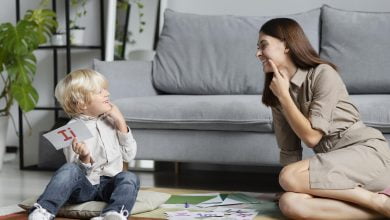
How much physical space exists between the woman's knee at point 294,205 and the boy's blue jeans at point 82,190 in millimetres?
A: 527

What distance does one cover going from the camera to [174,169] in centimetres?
427

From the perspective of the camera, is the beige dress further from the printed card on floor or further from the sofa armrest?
the sofa armrest

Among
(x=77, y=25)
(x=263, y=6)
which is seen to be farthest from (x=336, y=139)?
(x=77, y=25)

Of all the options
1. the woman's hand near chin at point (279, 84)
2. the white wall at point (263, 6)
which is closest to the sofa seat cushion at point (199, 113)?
the woman's hand near chin at point (279, 84)

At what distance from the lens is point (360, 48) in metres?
3.48

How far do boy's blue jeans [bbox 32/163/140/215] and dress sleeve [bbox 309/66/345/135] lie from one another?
68cm

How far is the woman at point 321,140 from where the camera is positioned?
8.07 feet

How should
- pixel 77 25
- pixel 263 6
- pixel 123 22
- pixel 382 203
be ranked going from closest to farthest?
1. pixel 382 203
2. pixel 263 6
3. pixel 123 22
4. pixel 77 25

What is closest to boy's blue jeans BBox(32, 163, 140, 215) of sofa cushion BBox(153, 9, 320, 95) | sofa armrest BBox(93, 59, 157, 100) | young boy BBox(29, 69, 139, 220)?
young boy BBox(29, 69, 139, 220)

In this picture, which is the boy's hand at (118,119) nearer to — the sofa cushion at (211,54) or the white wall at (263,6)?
the sofa cushion at (211,54)

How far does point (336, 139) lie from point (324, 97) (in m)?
0.17

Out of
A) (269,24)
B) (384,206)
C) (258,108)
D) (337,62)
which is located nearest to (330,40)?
(337,62)

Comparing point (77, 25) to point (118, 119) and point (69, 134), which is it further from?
point (69, 134)

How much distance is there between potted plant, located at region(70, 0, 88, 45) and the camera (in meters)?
4.49
